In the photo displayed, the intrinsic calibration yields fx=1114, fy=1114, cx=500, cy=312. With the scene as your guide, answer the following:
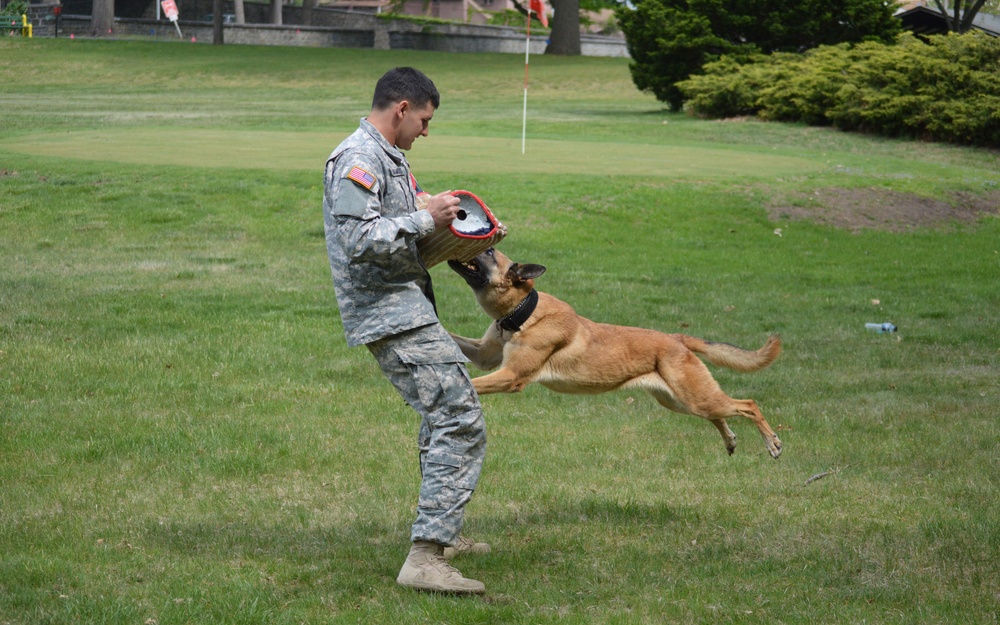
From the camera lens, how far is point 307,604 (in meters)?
4.64

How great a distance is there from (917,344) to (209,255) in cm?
845

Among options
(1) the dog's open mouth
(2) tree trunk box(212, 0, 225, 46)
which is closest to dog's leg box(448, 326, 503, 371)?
(1) the dog's open mouth

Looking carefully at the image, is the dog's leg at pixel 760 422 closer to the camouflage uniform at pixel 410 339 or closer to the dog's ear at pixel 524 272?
the dog's ear at pixel 524 272

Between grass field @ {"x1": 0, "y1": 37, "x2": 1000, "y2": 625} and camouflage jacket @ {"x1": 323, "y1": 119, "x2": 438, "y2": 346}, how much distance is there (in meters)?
1.19

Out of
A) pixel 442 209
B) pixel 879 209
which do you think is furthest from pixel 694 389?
pixel 879 209

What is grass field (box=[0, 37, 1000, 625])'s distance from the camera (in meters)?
4.92

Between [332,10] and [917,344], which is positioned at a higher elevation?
[332,10]

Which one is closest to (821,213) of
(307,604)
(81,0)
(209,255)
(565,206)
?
(565,206)

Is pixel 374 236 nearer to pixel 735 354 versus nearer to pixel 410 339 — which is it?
A: pixel 410 339

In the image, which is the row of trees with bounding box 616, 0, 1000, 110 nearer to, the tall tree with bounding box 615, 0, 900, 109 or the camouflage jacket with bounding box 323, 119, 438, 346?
the tall tree with bounding box 615, 0, 900, 109

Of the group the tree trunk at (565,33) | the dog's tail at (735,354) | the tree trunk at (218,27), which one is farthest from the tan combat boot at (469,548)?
the tree trunk at (218,27)

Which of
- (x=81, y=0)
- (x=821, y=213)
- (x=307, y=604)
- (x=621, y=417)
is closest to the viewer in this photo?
(x=307, y=604)

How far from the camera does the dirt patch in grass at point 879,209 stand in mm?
17562

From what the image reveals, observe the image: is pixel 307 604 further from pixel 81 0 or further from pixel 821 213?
pixel 81 0
